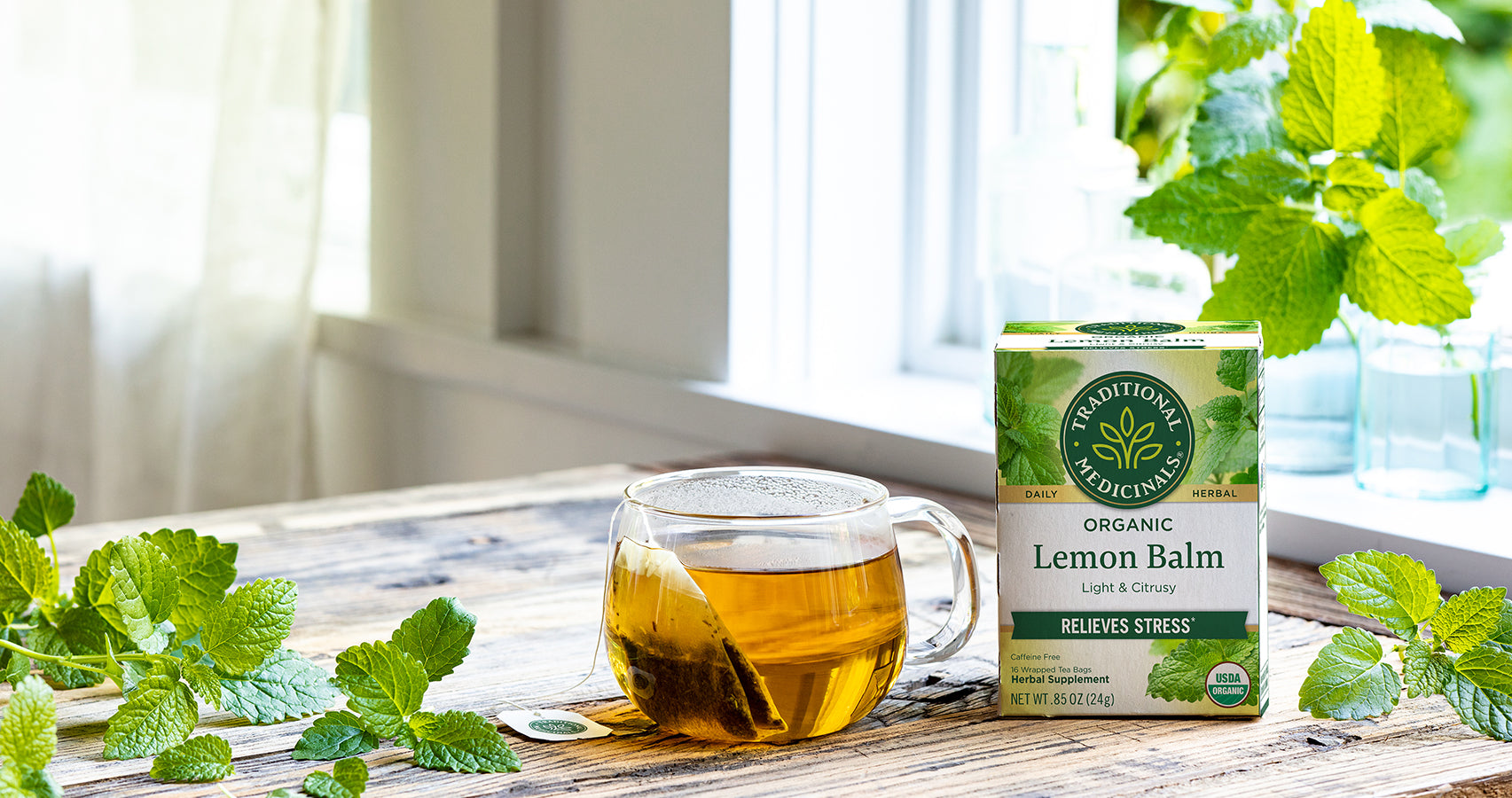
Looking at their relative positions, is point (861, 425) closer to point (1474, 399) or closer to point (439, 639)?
point (1474, 399)

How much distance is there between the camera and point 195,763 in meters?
0.56

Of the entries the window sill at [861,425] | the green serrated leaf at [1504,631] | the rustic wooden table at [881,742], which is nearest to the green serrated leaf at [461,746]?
the rustic wooden table at [881,742]

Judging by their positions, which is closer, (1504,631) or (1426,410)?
(1504,631)

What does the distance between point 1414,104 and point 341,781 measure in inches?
29.0

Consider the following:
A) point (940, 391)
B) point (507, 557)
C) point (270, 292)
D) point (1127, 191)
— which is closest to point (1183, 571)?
point (507, 557)

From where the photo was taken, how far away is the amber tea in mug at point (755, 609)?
57 centimetres

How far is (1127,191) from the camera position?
44.8 inches

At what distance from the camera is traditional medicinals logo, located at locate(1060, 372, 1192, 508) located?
0.60 meters

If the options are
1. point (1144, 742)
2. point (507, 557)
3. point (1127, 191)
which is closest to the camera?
point (1144, 742)

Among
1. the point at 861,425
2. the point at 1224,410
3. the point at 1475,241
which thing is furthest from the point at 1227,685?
the point at 861,425

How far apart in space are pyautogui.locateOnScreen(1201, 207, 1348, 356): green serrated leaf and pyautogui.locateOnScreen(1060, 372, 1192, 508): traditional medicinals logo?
28 cm

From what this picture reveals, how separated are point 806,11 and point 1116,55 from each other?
0.30 metres

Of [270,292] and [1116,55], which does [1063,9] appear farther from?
[270,292]

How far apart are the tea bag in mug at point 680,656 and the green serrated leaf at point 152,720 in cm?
18
